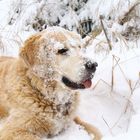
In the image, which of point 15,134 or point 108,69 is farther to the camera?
point 108,69

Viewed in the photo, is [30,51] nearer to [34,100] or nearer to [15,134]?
[34,100]

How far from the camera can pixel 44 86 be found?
476cm

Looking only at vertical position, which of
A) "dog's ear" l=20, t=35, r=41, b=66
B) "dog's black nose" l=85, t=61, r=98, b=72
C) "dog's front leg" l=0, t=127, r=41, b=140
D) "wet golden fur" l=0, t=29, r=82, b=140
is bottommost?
"dog's front leg" l=0, t=127, r=41, b=140

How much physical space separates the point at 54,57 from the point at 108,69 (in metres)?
1.20

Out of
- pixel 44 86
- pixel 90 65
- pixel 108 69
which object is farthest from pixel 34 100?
pixel 108 69

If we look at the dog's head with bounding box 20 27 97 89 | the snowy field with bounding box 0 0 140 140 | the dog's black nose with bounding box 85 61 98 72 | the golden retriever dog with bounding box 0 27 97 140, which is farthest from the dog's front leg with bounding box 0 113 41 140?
the dog's black nose with bounding box 85 61 98 72

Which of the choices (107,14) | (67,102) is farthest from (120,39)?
(67,102)

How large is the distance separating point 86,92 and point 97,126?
76cm

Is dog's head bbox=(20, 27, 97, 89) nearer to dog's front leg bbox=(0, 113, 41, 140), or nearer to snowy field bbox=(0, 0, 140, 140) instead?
dog's front leg bbox=(0, 113, 41, 140)

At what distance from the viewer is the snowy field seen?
480 centimetres

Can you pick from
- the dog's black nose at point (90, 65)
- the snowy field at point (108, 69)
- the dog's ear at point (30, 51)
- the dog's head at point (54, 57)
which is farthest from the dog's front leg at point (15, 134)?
the dog's black nose at point (90, 65)

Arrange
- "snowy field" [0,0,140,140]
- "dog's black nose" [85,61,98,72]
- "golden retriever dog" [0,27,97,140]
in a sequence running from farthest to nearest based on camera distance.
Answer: "snowy field" [0,0,140,140]
"golden retriever dog" [0,27,97,140]
"dog's black nose" [85,61,98,72]

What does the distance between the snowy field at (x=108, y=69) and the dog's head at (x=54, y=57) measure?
565 millimetres

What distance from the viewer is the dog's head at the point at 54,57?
4.60m
